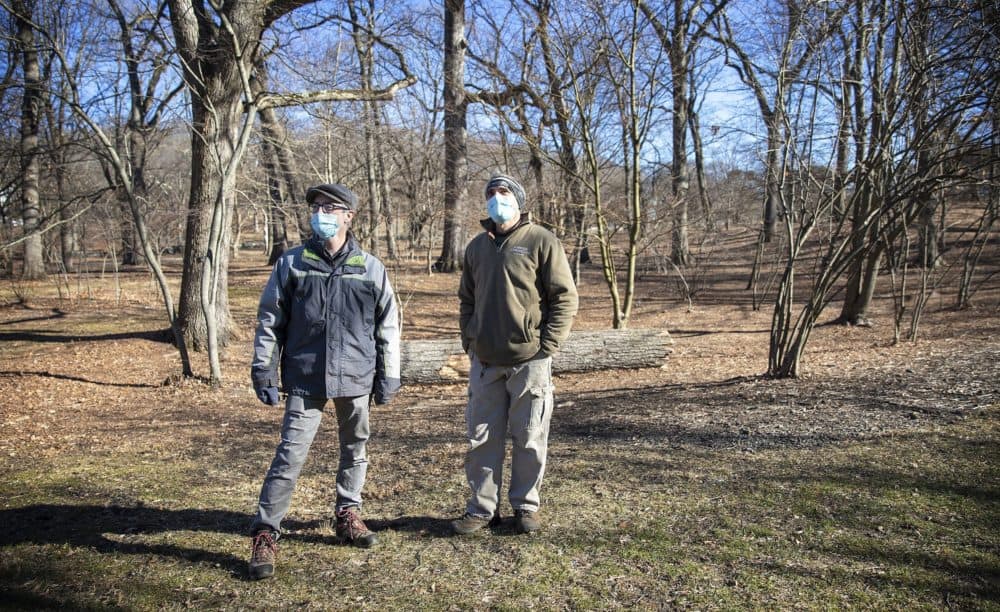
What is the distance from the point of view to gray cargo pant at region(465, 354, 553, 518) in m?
3.54

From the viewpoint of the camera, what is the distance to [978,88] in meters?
5.78

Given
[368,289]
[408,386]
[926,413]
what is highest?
[368,289]

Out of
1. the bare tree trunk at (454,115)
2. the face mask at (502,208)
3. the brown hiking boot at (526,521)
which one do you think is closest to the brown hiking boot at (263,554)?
the brown hiking boot at (526,521)

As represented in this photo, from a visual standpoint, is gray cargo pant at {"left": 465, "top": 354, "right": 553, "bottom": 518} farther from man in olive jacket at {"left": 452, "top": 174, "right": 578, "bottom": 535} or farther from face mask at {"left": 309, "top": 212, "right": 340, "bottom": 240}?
face mask at {"left": 309, "top": 212, "right": 340, "bottom": 240}

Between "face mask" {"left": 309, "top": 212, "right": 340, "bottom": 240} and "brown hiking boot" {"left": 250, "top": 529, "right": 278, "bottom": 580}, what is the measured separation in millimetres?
1509

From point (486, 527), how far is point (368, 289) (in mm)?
1491

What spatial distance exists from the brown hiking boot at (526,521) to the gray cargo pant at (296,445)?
0.91m

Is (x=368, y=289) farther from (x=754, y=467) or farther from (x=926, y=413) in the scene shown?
(x=926, y=413)

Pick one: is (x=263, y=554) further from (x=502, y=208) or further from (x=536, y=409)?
(x=502, y=208)

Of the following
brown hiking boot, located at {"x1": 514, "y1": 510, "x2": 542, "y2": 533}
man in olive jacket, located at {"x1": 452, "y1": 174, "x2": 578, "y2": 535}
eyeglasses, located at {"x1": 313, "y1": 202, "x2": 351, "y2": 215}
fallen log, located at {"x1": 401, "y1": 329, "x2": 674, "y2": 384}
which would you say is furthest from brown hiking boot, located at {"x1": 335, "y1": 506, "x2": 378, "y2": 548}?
fallen log, located at {"x1": 401, "y1": 329, "x2": 674, "y2": 384}

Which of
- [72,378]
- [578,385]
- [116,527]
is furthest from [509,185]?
[72,378]

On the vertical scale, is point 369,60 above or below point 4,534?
above

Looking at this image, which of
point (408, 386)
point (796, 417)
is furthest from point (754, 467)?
point (408, 386)

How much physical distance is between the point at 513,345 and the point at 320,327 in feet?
3.26
